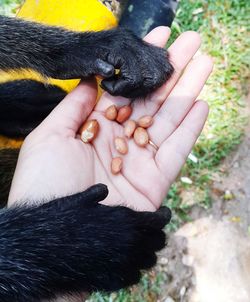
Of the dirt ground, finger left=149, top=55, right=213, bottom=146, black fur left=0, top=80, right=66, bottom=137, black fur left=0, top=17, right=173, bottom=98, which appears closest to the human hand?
finger left=149, top=55, right=213, bottom=146

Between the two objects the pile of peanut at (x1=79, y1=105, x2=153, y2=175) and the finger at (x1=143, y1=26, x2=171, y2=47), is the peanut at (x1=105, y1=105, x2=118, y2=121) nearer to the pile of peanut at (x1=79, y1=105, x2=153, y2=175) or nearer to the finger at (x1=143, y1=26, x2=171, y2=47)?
the pile of peanut at (x1=79, y1=105, x2=153, y2=175)

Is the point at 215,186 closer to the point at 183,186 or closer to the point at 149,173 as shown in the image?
the point at 183,186

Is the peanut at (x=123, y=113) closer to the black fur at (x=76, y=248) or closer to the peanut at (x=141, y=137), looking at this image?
the peanut at (x=141, y=137)

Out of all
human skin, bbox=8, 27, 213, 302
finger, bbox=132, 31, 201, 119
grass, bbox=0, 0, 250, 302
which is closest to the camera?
human skin, bbox=8, 27, 213, 302

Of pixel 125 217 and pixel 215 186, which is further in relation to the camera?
pixel 215 186

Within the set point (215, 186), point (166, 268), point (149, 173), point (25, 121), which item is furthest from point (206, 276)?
point (25, 121)

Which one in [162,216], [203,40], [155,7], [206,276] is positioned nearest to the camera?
[162,216]
